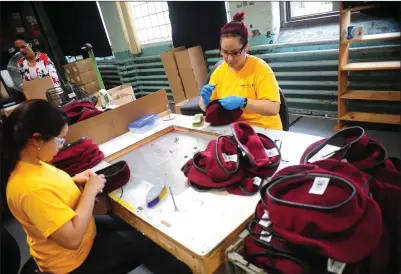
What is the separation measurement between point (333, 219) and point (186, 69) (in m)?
3.52

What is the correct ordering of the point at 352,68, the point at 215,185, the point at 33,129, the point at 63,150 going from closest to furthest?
the point at 33,129
the point at 215,185
the point at 63,150
the point at 352,68

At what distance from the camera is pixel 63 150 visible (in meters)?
1.49

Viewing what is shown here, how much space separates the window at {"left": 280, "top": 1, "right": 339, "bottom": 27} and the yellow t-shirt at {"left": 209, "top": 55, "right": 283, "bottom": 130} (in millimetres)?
1809

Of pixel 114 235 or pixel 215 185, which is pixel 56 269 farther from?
pixel 215 185

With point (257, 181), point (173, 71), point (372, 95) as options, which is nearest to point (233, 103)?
point (257, 181)

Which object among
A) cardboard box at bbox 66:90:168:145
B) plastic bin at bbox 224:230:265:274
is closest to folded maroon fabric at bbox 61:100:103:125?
cardboard box at bbox 66:90:168:145

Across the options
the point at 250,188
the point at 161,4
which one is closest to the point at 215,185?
the point at 250,188

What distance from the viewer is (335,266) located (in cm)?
65

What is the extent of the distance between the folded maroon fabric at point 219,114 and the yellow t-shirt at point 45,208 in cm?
87

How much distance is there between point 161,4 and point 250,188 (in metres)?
4.33

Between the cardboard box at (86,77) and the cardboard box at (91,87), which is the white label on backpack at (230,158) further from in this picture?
the cardboard box at (86,77)

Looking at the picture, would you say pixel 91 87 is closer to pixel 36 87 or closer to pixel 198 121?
pixel 36 87

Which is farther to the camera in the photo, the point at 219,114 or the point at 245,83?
the point at 245,83

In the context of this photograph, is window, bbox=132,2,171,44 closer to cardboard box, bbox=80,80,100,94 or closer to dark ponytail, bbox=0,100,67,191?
cardboard box, bbox=80,80,100,94
